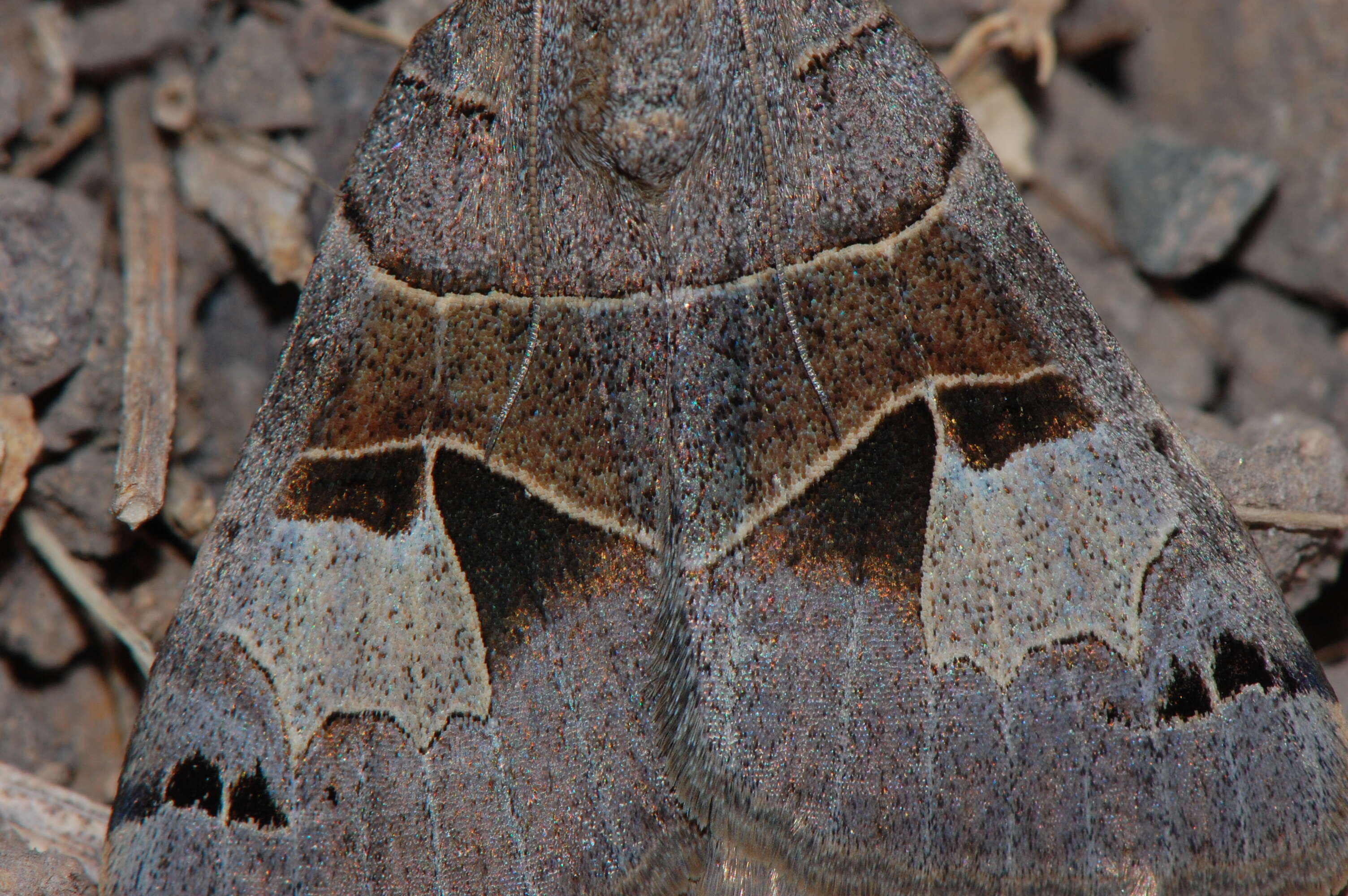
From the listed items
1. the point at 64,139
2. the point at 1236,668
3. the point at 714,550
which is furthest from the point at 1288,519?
the point at 64,139

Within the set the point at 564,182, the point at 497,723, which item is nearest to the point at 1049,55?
the point at 564,182

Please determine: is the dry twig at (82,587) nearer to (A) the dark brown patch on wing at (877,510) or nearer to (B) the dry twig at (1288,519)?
(A) the dark brown patch on wing at (877,510)

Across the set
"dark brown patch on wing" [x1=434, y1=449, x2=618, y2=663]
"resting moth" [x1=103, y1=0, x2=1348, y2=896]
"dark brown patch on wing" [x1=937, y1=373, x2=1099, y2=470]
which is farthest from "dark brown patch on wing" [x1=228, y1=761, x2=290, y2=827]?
"dark brown patch on wing" [x1=937, y1=373, x2=1099, y2=470]

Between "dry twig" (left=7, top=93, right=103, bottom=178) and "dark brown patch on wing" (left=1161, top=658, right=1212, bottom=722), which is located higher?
"dry twig" (left=7, top=93, right=103, bottom=178)

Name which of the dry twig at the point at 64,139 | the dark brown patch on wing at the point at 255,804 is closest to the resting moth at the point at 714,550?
the dark brown patch on wing at the point at 255,804

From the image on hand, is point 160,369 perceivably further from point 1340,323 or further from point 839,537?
point 1340,323

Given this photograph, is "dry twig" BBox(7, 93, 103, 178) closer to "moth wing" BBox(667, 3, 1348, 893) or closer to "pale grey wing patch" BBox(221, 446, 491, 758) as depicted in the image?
"pale grey wing patch" BBox(221, 446, 491, 758)

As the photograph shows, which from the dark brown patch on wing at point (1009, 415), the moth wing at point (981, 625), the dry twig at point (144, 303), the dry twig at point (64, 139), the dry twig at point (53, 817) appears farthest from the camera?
the dry twig at point (64, 139)
